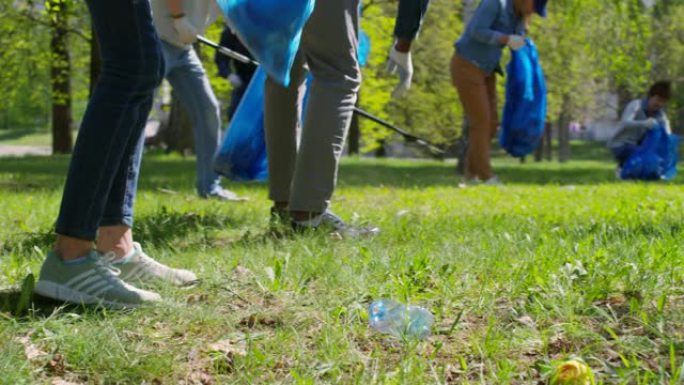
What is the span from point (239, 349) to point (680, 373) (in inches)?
41.6

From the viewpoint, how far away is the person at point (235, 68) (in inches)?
307

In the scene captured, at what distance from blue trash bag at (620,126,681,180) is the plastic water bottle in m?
8.89

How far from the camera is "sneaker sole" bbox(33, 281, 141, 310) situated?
8.53 feet

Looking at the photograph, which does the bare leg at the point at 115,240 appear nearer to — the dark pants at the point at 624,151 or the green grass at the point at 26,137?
the dark pants at the point at 624,151

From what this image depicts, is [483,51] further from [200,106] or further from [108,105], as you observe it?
[108,105]

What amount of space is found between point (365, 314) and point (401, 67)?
2.56 meters

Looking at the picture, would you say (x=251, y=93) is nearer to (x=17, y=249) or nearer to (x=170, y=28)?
(x=170, y=28)

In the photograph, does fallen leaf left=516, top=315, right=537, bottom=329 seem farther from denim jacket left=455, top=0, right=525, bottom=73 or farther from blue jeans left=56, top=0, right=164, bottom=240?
denim jacket left=455, top=0, right=525, bottom=73

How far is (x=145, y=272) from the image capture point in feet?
9.71

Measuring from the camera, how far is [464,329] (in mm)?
2471

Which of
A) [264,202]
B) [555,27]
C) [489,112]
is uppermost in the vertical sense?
[555,27]

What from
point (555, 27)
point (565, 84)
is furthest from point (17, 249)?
point (565, 84)

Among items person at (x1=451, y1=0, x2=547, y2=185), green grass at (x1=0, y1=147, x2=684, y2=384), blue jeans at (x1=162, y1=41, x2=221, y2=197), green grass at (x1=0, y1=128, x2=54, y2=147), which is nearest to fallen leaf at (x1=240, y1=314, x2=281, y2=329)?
green grass at (x1=0, y1=147, x2=684, y2=384)

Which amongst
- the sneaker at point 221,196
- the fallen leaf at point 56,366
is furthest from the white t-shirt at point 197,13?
the sneaker at point 221,196
